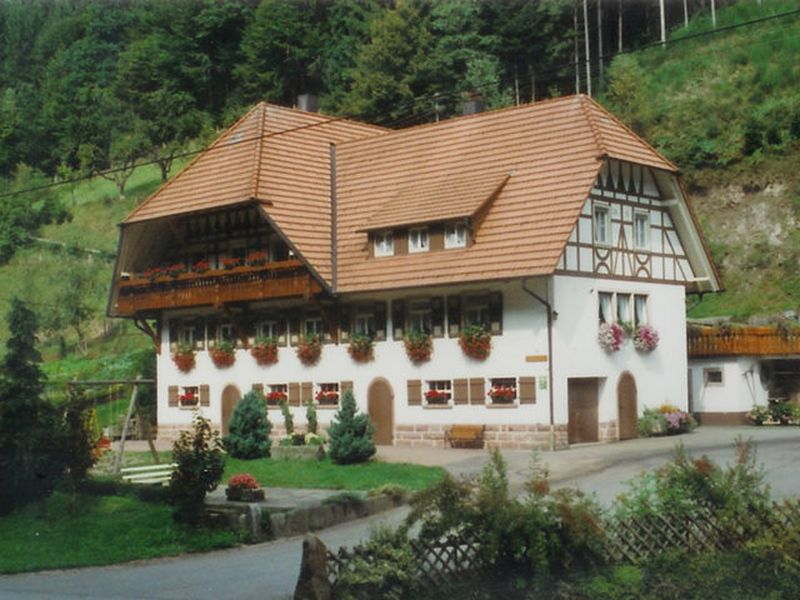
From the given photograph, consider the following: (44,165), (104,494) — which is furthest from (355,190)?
(44,165)

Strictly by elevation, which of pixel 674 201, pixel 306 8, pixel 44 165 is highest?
pixel 306 8

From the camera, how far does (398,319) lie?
3681cm

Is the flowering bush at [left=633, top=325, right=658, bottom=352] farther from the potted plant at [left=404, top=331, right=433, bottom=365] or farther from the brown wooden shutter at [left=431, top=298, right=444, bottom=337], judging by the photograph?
the potted plant at [left=404, top=331, right=433, bottom=365]

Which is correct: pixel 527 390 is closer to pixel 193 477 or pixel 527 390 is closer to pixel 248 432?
pixel 248 432

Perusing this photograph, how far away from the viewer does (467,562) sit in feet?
46.9

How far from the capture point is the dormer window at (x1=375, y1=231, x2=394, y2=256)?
3719 cm

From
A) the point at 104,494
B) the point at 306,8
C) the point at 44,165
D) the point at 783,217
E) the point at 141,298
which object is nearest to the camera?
the point at 104,494

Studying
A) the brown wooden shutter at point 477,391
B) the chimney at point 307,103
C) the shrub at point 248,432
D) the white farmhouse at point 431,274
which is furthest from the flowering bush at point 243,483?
the chimney at point 307,103

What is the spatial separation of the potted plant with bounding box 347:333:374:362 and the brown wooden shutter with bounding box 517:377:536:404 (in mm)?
5209

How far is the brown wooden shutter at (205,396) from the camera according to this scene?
41719 millimetres

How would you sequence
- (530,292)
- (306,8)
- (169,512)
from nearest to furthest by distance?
(169,512) < (530,292) < (306,8)

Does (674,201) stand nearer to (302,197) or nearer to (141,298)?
(302,197)

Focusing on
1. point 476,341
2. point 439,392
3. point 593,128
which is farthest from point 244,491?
point 593,128

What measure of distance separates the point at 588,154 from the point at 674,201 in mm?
4630
